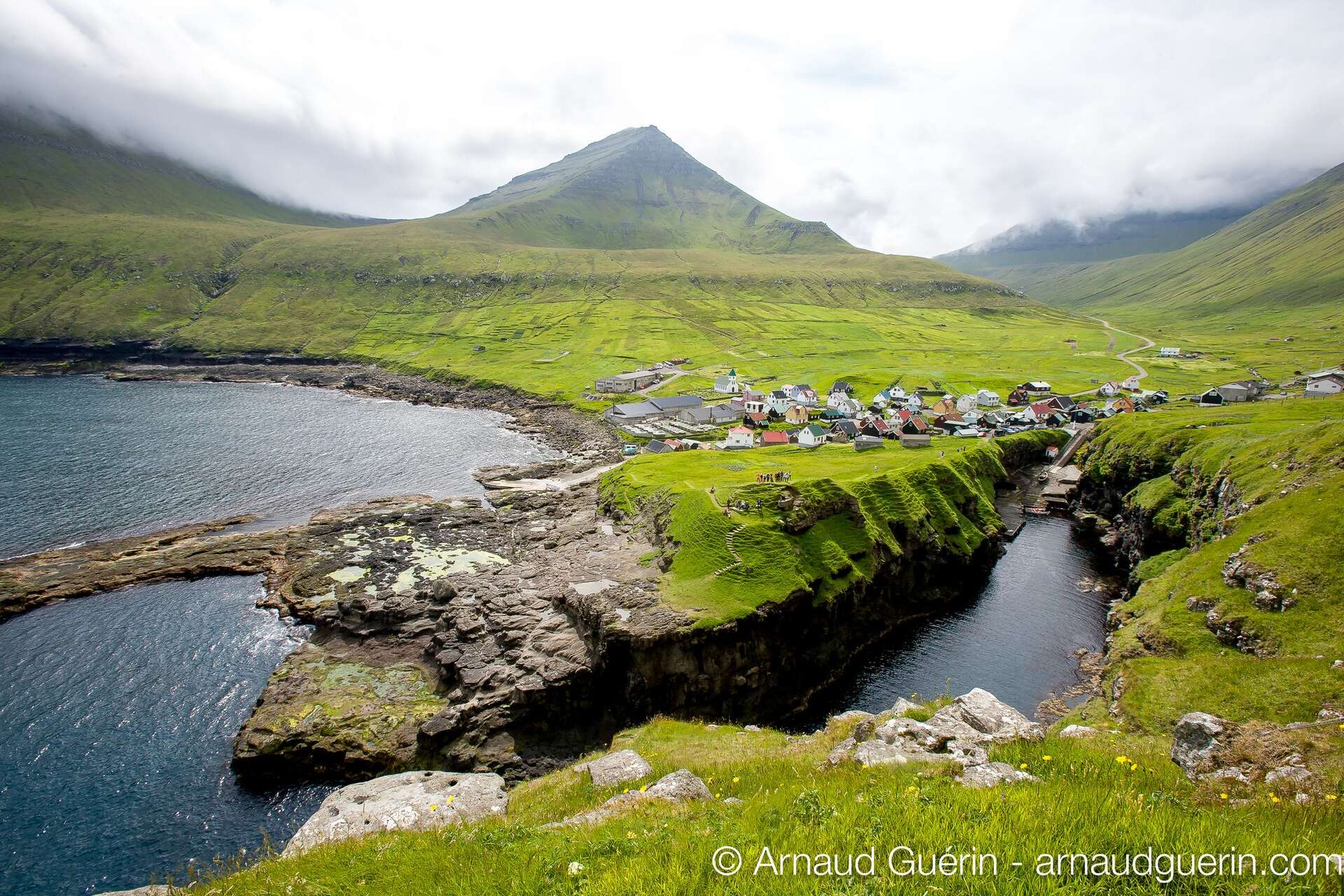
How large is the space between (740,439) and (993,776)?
3702 inches

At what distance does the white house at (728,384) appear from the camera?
159500mm

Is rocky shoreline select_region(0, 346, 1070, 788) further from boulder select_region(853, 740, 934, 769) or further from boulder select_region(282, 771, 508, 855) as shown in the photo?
boulder select_region(853, 740, 934, 769)

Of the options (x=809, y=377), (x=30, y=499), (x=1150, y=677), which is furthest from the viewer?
(x=809, y=377)

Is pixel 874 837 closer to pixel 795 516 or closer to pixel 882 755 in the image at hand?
pixel 882 755

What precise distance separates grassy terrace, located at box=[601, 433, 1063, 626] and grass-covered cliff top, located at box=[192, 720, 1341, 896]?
31687 millimetres

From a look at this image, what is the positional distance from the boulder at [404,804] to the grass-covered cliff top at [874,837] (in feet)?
23.5

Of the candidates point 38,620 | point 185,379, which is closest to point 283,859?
point 38,620

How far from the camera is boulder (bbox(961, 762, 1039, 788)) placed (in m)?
13.6

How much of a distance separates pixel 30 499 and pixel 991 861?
400 ft

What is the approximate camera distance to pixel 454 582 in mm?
58156

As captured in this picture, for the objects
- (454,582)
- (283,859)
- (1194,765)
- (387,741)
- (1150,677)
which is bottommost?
(387,741)

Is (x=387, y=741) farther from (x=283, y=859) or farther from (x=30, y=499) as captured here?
(x=30, y=499)

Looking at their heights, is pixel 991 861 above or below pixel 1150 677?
above
